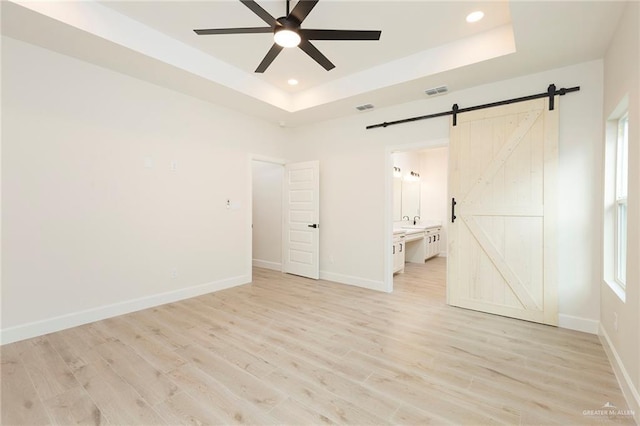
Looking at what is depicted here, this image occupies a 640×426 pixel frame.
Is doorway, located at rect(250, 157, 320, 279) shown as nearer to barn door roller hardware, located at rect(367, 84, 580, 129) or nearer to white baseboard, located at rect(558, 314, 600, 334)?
barn door roller hardware, located at rect(367, 84, 580, 129)

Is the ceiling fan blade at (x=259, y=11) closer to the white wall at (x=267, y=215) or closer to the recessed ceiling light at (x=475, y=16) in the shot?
the recessed ceiling light at (x=475, y=16)

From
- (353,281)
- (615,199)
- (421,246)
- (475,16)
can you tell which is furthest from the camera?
(421,246)

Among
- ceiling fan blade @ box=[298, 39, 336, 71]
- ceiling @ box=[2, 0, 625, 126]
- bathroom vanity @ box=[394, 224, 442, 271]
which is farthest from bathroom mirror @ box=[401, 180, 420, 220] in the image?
ceiling fan blade @ box=[298, 39, 336, 71]

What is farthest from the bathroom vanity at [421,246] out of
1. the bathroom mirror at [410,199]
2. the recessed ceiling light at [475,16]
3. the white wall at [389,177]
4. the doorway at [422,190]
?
the recessed ceiling light at [475,16]

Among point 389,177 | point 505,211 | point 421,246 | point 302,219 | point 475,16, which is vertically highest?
point 475,16

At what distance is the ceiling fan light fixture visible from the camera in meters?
2.47

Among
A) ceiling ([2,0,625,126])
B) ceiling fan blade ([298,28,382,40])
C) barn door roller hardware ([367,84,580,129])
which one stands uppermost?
ceiling ([2,0,625,126])

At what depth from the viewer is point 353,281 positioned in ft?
16.5

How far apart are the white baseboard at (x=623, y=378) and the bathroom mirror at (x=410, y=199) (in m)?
4.86

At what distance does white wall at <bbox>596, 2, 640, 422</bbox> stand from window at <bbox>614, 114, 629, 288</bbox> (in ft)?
0.92

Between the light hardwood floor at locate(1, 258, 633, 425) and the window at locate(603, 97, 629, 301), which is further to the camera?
the window at locate(603, 97, 629, 301)

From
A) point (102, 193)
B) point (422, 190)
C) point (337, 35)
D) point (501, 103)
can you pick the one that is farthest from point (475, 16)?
point (422, 190)

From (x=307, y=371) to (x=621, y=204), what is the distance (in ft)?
10.4

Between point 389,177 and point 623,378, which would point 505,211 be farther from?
point 623,378
